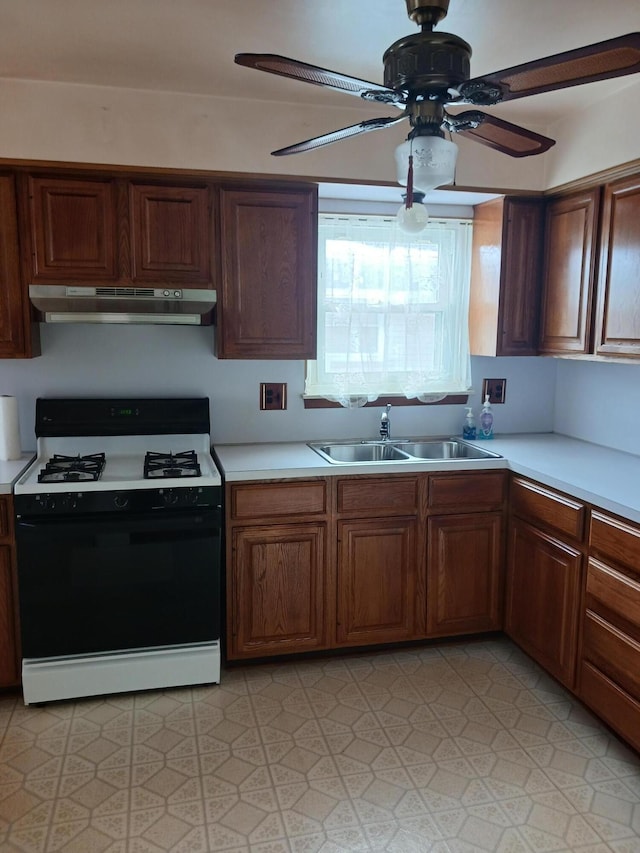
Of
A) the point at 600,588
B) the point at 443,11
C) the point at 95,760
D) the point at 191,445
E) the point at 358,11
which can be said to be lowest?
the point at 95,760

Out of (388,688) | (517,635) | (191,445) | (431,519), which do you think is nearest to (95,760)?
(388,688)

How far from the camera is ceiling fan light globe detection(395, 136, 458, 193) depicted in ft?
5.69

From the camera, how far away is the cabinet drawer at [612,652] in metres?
2.28

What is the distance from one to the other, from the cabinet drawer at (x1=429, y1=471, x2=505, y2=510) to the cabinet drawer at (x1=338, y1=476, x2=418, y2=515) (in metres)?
0.10

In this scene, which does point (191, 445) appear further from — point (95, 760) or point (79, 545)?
point (95, 760)

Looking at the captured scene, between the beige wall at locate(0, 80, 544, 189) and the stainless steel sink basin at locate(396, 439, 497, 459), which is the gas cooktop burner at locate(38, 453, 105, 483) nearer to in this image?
the beige wall at locate(0, 80, 544, 189)

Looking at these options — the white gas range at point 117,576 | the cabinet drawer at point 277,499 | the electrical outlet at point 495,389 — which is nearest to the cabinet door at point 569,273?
→ the electrical outlet at point 495,389

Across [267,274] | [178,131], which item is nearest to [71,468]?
[267,274]

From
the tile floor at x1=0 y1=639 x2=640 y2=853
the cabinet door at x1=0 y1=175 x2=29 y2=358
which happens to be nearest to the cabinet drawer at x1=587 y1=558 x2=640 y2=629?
the tile floor at x1=0 y1=639 x2=640 y2=853

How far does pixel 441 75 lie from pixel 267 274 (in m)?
1.52

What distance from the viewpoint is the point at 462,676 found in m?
2.94

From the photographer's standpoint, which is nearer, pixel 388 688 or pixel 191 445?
pixel 388 688

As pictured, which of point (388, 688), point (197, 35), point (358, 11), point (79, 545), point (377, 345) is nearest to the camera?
point (358, 11)

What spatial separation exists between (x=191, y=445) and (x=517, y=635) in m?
1.75
